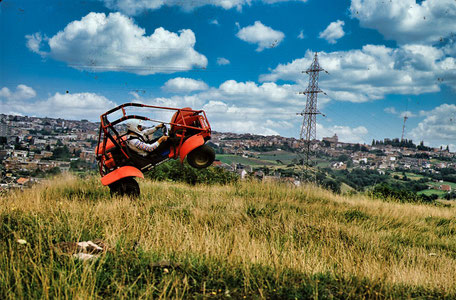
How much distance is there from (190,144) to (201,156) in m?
0.44

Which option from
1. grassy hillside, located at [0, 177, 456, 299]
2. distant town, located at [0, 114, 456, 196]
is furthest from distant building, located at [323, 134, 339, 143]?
grassy hillside, located at [0, 177, 456, 299]

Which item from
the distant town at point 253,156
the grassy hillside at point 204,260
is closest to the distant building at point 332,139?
the distant town at point 253,156

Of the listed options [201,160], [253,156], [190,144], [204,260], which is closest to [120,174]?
[190,144]

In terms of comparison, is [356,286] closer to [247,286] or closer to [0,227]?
[247,286]

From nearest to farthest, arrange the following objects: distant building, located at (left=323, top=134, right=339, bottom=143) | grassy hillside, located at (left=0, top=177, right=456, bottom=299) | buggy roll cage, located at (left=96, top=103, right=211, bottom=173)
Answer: grassy hillside, located at (left=0, top=177, right=456, bottom=299)
buggy roll cage, located at (left=96, top=103, right=211, bottom=173)
distant building, located at (left=323, top=134, right=339, bottom=143)

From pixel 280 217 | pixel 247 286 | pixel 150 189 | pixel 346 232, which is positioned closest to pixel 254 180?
pixel 150 189

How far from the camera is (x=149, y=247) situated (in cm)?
470

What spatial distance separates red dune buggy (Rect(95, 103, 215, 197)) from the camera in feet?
24.6

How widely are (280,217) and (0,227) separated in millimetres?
5290

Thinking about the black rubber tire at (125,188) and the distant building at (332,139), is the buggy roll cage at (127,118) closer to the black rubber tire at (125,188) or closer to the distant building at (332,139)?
the black rubber tire at (125,188)

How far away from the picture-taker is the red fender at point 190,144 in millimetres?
7402

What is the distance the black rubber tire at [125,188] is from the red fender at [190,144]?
1.58 m

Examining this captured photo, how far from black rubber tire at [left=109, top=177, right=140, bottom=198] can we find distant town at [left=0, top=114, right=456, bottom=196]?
2325 mm

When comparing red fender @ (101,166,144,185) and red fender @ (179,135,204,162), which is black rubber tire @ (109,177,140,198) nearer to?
red fender @ (101,166,144,185)
